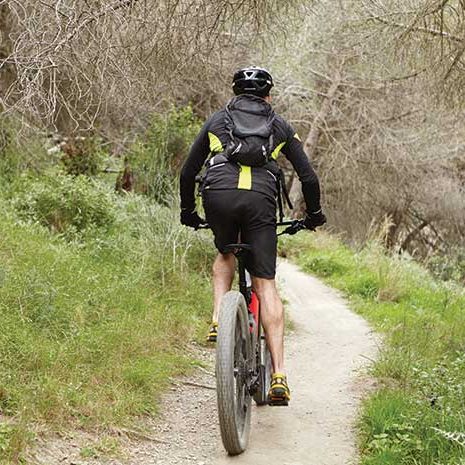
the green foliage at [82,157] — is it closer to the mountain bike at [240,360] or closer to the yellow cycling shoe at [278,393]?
the mountain bike at [240,360]

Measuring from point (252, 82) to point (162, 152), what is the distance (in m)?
6.20

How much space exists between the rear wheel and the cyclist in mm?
218

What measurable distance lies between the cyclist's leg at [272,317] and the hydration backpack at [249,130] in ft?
2.46

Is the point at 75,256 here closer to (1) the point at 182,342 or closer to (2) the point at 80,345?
(1) the point at 182,342

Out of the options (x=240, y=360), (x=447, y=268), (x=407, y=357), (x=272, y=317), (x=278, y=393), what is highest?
(x=272, y=317)

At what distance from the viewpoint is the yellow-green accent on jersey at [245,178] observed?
4562mm

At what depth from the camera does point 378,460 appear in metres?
4.55

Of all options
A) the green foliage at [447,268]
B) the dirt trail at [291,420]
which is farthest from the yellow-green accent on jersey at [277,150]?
the green foliage at [447,268]

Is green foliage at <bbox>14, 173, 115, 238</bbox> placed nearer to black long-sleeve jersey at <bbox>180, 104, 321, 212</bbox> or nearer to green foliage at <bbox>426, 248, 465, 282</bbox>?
black long-sleeve jersey at <bbox>180, 104, 321, 212</bbox>

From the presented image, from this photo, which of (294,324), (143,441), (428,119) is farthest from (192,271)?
(428,119)

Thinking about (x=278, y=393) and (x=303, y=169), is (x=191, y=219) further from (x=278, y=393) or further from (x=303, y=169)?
(x=278, y=393)

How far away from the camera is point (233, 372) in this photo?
14.0ft

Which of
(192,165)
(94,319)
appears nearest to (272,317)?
(192,165)

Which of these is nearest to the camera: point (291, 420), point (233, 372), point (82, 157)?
point (233, 372)
